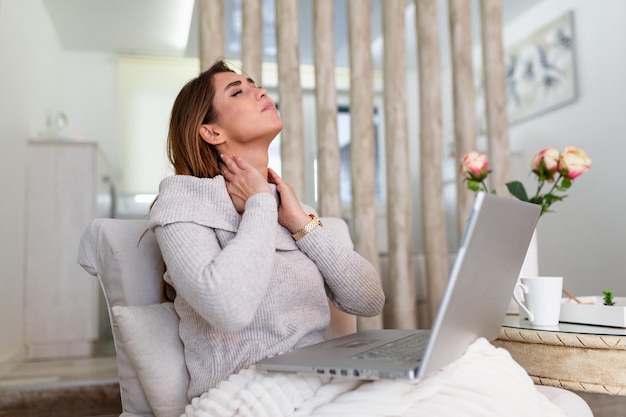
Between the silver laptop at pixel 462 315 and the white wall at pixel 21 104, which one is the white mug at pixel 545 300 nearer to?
the silver laptop at pixel 462 315

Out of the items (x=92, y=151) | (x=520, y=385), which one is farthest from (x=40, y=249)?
(x=520, y=385)

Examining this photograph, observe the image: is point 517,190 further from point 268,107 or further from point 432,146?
point 432,146

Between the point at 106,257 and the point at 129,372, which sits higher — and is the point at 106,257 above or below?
above

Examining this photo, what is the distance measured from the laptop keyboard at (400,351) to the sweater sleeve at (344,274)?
0.75 feet

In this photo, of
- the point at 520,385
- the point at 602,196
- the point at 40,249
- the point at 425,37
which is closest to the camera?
the point at 520,385

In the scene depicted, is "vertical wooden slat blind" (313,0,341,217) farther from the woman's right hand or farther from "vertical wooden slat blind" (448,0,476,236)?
the woman's right hand

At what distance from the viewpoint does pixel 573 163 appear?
1582 mm

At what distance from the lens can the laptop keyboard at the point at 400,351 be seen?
34.3 inches

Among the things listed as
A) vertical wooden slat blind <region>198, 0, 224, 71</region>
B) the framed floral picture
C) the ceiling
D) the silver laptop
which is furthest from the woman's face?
the framed floral picture

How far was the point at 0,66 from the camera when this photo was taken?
9.81 feet

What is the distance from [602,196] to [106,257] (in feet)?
10.6

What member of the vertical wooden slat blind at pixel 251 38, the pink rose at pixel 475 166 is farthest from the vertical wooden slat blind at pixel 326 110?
the pink rose at pixel 475 166

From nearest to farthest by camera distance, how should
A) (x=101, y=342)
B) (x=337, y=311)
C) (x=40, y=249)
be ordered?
(x=337, y=311) → (x=40, y=249) → (x=101, y=342)

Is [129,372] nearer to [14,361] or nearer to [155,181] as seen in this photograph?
[14,361]
